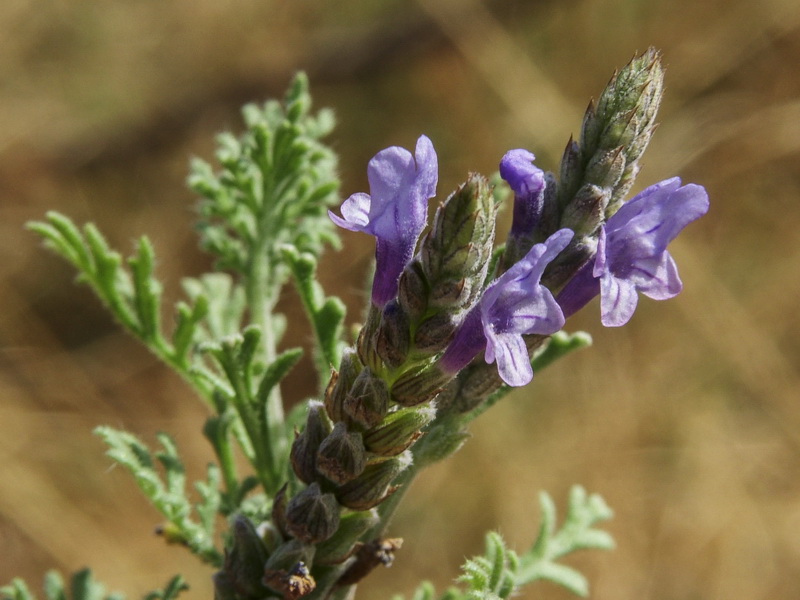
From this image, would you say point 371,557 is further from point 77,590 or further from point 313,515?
point 77,590

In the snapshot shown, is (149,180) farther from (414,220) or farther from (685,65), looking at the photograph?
(414,220)

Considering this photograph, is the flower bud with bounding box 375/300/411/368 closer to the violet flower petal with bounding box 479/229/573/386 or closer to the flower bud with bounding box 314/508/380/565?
the violet flower petal with bounding box 479/229/573/386

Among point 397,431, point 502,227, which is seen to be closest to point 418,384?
point 397,431

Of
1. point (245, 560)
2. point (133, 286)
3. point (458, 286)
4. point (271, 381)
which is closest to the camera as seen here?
point (458, 286)

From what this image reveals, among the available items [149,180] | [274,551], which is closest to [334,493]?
[274,551]

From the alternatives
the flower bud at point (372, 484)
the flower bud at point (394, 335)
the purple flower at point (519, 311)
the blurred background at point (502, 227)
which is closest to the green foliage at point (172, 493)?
the flower bud at point (372, 484)

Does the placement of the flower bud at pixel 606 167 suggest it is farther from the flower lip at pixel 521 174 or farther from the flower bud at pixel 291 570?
the flower bud at pixel 291 570

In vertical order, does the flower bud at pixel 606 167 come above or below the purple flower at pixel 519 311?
above

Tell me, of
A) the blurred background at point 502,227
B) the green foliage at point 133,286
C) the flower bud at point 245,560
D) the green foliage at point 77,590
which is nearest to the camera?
the flower bud at point 245,560
